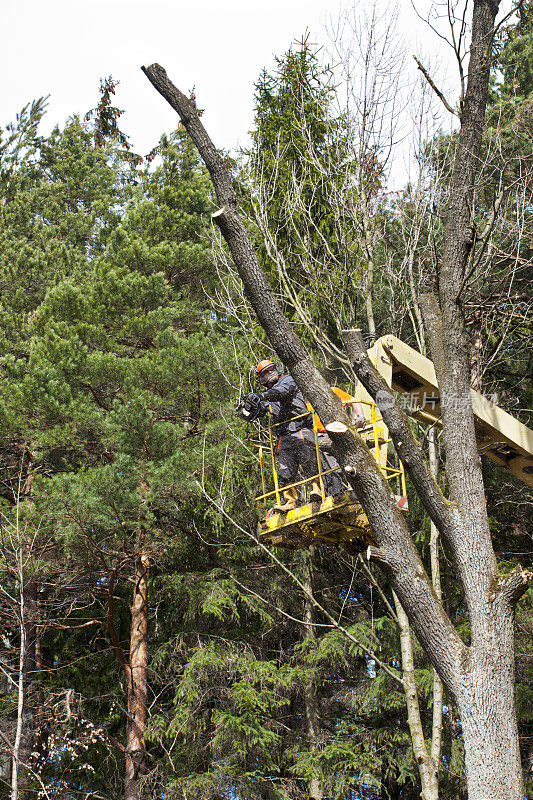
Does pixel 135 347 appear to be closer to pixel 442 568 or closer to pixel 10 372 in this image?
pixel 10 372

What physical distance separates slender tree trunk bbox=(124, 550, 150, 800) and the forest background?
0.03 m

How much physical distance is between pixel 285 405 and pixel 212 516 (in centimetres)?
566

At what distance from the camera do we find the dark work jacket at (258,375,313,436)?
650cm

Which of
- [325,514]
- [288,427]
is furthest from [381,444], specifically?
[325,514]

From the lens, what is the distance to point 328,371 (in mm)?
12023

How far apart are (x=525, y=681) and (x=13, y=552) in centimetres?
750

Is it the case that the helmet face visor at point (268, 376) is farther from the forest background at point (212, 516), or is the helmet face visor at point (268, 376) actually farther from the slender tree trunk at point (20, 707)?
the slender tree trunk at point (20, 707)

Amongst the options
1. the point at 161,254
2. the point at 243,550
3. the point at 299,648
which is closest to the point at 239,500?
the point at 243,550

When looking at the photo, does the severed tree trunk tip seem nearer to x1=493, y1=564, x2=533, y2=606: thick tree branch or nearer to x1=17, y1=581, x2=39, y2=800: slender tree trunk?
x1=493, y1=564, x2=533, y2=606: thick tree branch

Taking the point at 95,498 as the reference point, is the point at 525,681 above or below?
below

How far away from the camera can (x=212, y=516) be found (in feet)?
39.0

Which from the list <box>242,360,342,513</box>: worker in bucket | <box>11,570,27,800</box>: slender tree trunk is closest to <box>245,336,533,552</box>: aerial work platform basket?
<box>242,360,342,513</box>: worker in bucket

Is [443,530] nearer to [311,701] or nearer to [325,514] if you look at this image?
[325,514]

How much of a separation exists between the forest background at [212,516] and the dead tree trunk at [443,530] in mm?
4059
